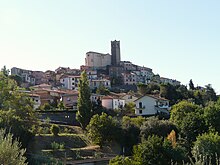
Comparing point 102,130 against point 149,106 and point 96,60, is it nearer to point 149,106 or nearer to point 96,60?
point 149,106

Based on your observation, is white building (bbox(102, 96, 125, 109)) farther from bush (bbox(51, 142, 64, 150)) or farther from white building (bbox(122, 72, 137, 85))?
white building (bbox(122, 72, 137, 85))

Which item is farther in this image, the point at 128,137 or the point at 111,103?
the point at 111,103

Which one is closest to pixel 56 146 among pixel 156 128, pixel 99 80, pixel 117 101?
pixel 156 128

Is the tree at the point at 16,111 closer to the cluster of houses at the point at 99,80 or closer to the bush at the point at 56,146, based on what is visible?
the bush at the point at 56,146

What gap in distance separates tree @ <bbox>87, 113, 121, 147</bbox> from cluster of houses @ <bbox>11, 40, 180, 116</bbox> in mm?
15360

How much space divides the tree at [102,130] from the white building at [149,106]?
15501 millimetres

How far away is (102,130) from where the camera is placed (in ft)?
101

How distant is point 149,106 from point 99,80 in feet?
71.7

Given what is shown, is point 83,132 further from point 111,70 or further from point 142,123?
point 111,70

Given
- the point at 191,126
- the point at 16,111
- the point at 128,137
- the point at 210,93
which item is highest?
the point at 210,93

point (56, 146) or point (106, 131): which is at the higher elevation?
point (106, 131)

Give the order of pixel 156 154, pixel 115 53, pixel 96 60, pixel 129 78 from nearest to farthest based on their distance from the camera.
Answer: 1. pixel 156 154
2. pixel 129 78
3. pixel 96 60
4. pixel 115 53

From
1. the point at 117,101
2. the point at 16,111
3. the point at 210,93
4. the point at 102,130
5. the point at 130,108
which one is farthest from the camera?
the point at 210,93

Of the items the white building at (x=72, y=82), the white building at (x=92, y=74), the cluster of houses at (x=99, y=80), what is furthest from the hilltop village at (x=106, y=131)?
the white building at (x=92, y=74)
